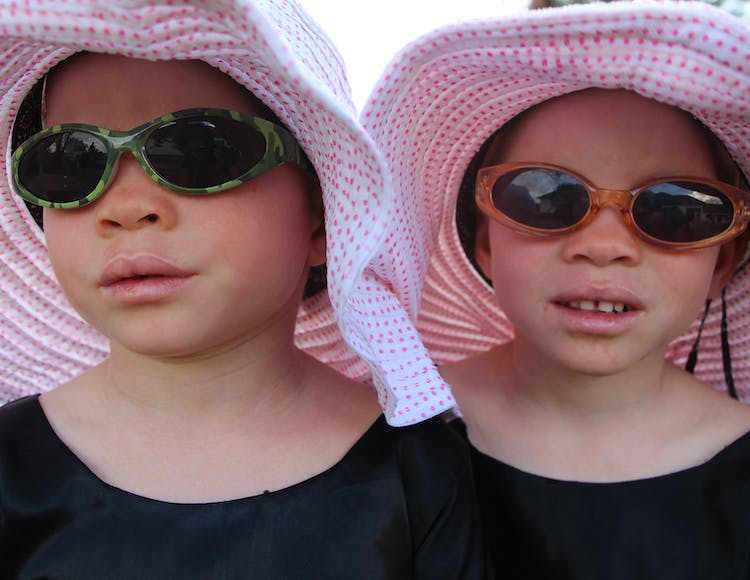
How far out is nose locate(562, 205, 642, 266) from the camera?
133 centimetres

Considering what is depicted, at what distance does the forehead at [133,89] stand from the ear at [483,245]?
68cm

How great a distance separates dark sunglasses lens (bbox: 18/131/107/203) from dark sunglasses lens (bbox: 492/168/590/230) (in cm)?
74

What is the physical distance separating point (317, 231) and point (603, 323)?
574 millimetres

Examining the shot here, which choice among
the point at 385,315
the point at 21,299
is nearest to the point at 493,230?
the point at 385,315

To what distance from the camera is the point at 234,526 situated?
1.20 metres

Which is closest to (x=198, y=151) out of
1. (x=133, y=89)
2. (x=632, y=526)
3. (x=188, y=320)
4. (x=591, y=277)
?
(x=133, y=89)

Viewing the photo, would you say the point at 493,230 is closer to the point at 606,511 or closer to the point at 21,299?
the point at 606,511

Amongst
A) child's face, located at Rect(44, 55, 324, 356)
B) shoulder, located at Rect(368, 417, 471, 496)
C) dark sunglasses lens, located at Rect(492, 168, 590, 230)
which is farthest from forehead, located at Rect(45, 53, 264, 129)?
shoulder, located at Rect(368, 417, 471, 496)

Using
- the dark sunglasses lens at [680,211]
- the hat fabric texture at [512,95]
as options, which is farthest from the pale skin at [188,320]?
the dark sunglasses lens at [680,211]

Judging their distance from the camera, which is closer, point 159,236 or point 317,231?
point 159,236

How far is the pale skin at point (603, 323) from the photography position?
4.41ft

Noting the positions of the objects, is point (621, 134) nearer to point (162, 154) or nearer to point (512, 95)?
point (512, 95)

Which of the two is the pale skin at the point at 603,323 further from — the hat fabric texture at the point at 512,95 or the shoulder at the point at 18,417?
the shoulder at the point at 18,417

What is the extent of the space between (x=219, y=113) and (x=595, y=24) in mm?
586
